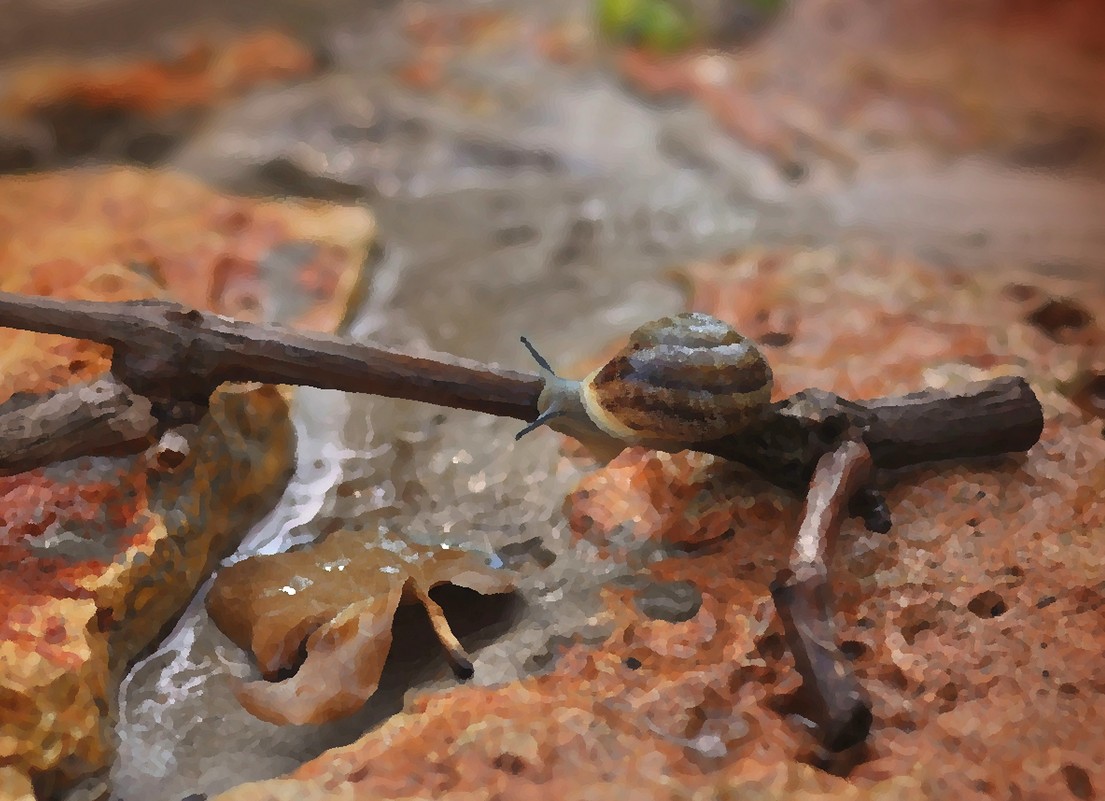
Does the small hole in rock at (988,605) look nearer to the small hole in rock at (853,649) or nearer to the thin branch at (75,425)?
the small hole in rock at (853,649)

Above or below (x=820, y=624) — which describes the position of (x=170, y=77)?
below

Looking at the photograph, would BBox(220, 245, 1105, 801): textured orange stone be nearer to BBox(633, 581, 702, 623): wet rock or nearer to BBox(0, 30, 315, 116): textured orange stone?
BBox(633, 581, 702, 623): wet rock

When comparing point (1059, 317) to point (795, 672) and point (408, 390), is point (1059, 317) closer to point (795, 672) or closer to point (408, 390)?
point (795, 672)

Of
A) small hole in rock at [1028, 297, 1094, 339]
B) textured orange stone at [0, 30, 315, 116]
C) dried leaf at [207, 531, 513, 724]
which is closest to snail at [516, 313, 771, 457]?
dried leaf at [207, 531, 513, 724]

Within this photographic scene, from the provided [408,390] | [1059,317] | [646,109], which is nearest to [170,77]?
[646,109]

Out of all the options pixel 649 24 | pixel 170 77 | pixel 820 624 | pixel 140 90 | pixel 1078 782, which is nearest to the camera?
pixel 1078 782

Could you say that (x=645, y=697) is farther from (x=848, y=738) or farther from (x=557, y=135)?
(x=557, y=135)

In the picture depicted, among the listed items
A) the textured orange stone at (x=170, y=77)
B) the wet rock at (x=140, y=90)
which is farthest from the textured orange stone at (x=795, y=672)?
the textured orange stone at (x=170, y=77)
